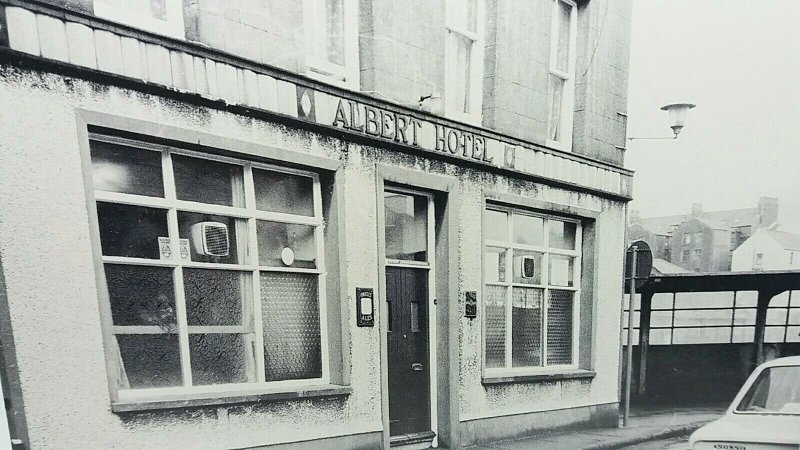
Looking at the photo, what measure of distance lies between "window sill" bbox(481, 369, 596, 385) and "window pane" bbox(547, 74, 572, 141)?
2.73 meters

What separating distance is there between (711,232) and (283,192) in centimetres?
327

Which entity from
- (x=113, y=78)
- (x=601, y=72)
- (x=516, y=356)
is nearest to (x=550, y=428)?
(x=516, y=356)

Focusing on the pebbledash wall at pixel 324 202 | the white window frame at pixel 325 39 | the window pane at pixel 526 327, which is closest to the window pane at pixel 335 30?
the white window frame at pixel 325 39

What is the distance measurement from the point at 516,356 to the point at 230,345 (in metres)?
3.22

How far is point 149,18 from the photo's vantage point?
2.37 m

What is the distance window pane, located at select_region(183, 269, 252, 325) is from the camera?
107 inches

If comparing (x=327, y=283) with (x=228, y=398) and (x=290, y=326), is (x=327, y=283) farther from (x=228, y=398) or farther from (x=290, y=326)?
(x=228, y=398)

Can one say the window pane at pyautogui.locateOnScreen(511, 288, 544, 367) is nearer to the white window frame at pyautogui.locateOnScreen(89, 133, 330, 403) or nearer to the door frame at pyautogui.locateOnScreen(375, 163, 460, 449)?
the door frame at pyautogui.locateOnScreen(375, 163, 460, 449)

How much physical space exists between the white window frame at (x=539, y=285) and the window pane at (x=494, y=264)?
0.11 ft

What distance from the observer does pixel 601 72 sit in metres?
4.98

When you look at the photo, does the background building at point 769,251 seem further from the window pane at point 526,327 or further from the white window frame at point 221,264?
the white window frame at point 221,264

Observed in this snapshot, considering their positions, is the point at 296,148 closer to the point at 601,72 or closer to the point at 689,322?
the point at 601,72

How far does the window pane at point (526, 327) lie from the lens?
194 inches

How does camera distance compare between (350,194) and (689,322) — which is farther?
(689,322)
